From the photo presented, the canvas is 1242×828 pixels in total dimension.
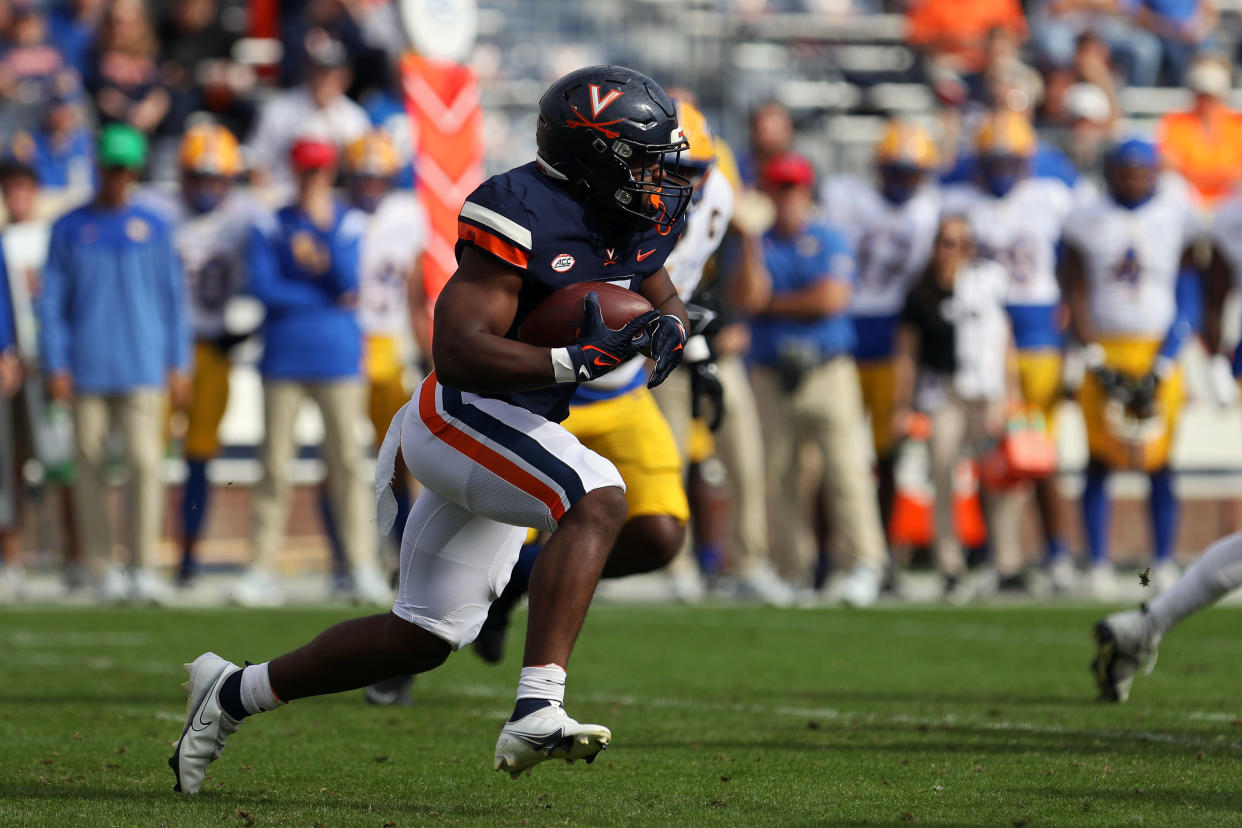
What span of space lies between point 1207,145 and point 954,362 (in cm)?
420

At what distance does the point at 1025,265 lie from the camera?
10.4 m

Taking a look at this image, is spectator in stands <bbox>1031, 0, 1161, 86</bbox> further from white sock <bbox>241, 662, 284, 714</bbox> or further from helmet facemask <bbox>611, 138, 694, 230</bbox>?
white sock <bbox>241, 662, 284, 714</bbox>

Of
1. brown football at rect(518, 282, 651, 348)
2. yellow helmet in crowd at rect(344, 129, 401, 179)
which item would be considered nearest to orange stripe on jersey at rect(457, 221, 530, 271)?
brown football at rect(518, 282, 651, 348)

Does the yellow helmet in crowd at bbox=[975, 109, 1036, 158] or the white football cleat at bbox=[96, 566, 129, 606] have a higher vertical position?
the yellow helmet in crowd at bbox=[975, 109, 1036, 158]

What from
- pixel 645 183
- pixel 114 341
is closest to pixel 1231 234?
pixel 114 341

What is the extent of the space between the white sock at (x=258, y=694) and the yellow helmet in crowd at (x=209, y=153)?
6.44m

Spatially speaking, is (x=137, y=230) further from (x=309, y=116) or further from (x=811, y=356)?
(x=811, y=356)

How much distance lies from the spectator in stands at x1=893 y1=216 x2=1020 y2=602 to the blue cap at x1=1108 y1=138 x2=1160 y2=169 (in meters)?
0.89

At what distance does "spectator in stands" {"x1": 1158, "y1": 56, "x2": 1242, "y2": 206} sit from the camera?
13.1 m

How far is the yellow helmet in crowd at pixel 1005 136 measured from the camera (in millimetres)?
10547

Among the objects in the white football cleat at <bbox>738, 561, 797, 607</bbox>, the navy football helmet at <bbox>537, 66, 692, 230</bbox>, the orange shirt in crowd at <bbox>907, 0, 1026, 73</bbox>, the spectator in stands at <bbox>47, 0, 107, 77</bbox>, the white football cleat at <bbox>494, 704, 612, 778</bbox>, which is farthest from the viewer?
the orange shirt in crowd at <bbox>907, 0, 1026, 73</bbox>

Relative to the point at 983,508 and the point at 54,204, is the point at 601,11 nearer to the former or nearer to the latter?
the point at 54,204

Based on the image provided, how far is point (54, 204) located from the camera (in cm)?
1122

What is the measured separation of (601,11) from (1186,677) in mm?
11519
